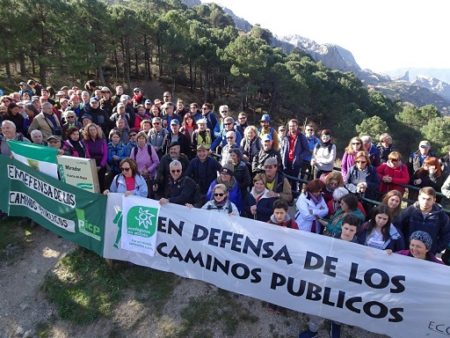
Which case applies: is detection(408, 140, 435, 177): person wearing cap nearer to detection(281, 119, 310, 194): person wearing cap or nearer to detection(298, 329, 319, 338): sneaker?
detection(281, 119, 310, 194): person wearing cap

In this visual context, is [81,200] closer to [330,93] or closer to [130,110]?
[130,110]

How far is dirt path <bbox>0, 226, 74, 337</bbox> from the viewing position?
6.88 metres

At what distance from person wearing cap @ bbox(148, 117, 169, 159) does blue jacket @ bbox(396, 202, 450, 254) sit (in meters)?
5.96

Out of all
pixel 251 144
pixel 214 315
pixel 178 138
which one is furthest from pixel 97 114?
pixel 214 315

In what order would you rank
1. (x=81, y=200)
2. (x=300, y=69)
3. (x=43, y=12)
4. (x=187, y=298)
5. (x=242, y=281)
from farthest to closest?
(x=300, y=69) < (x=43, y=12) < (x=81, y=200) < (x=187, y=298) < (x=242, y=281)

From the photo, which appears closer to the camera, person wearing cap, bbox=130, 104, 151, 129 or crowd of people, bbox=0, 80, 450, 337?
crowd of people, bbox=0, 80, 450, 337

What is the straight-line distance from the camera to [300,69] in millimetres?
49906

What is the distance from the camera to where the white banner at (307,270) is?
5.10 metres

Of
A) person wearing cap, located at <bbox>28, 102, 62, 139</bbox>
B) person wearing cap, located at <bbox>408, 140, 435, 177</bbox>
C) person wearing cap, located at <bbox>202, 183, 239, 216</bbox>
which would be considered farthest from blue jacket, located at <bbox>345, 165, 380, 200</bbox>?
person wearing cap, located at <bbox>28, 102, 62, 139</bbox>

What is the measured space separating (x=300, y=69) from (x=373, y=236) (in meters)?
47.7

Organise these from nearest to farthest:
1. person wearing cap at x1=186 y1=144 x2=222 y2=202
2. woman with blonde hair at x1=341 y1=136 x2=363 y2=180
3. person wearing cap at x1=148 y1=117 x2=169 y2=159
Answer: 1. person wearing cap at x1=186 y1=144 x2=222 y2=202
2. woman with blonde hair at x1=341 y1=136 x2=363 y2=180
3. person wearing cap at x1=148 y1=117 x2=169 y2=159

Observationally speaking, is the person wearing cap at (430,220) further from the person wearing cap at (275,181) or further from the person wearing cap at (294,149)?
the person wearing cap at (294,149)

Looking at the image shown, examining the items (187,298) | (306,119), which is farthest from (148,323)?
(306,119)

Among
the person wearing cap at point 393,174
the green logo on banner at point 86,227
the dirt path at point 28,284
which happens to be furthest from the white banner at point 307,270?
the person wearing cap at point 393,174
